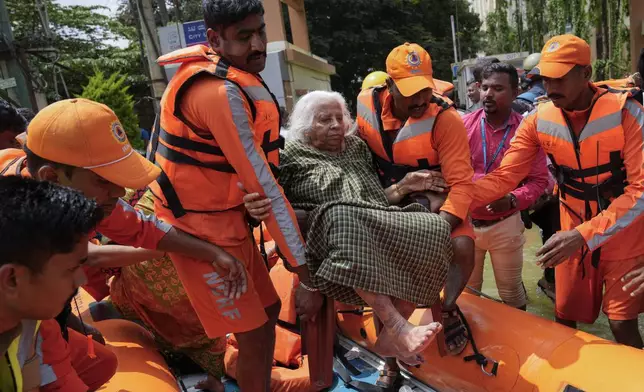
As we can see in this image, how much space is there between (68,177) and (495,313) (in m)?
2.22

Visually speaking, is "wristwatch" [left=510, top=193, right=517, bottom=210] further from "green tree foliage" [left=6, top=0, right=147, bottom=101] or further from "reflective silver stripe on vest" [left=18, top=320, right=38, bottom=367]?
"green tree foliage" [left=6, top=0, right=147, bottom=101]

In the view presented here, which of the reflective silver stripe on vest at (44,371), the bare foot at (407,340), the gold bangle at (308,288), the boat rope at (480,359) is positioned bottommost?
the boat rope at (480,359)

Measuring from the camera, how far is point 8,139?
284cm

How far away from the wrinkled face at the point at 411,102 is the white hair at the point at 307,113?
29 cm

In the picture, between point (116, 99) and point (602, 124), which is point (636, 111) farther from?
point (116, 99)

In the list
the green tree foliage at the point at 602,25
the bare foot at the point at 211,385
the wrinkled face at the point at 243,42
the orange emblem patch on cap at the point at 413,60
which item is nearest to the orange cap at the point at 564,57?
the orange emblem patch on cap at the point at 413,60

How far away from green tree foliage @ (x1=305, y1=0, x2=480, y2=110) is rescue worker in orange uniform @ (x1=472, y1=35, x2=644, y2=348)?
62.0 ft

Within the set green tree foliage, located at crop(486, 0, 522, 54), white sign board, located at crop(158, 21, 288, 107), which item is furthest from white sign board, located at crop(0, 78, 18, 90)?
green tree foliage, located at crop(486, 0, 522, 54)

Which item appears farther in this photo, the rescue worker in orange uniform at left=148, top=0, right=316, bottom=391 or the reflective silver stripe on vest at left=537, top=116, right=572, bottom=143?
the reflective silver stripe on vest at left=537, top=116, right=572, bottom=143

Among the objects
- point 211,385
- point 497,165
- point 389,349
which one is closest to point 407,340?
point 389,349

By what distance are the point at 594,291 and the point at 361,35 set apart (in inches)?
770

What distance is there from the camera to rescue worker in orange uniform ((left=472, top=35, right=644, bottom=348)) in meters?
2.53

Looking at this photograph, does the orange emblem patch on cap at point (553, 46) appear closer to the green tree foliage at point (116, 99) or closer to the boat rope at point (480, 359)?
the boat rope at point (480, 359)

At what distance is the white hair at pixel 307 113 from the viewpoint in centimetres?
280
